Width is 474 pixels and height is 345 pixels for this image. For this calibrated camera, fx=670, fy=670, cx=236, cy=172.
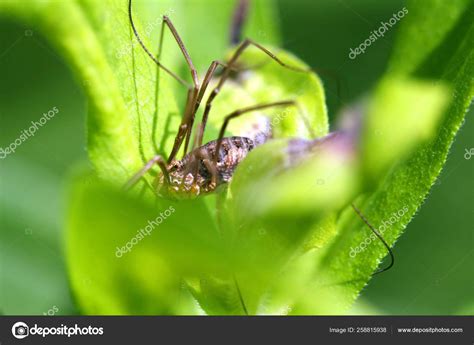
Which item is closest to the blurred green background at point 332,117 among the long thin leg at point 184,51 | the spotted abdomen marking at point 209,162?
the spotted abdomen marking at point 209,162

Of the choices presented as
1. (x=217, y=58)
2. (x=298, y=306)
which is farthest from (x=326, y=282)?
(x=217, y=58)

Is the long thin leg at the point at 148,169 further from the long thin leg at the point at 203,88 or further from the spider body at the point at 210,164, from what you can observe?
the spider body at the point at 210,164

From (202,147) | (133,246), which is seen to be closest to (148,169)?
(133,246)

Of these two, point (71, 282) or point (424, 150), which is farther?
point (424, 150)

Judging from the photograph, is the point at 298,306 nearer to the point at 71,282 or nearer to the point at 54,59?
the point at 71,282

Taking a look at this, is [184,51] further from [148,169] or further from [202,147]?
[148,169]

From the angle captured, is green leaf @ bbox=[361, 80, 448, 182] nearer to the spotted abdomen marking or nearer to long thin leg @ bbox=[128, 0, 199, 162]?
long thin leg @ bbox=[128, 0, 199, 162]
